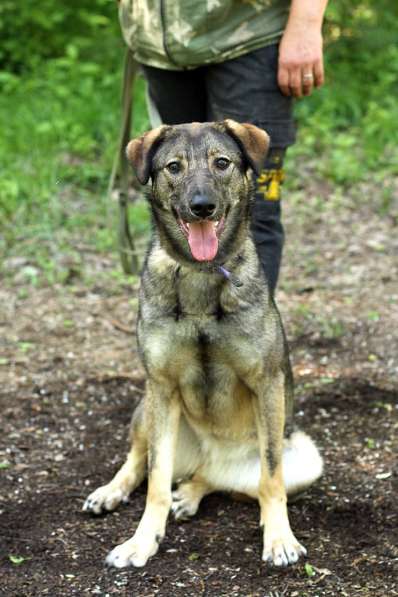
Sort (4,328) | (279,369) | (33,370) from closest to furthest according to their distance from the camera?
(279,369) < (33,370) < (4,328)

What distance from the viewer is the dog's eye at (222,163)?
11.5ft

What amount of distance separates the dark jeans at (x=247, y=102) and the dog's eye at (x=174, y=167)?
714 millimetres

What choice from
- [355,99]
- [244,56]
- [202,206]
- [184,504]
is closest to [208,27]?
[244,56]

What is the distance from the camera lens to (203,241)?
11.4ft

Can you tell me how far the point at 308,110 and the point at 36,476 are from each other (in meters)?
5.40

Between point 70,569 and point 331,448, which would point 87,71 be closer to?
point 331,448

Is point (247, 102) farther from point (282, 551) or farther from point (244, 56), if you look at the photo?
point (282, 551)

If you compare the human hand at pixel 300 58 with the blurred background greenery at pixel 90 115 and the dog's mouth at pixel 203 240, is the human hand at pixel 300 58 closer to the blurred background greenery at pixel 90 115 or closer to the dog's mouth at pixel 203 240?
the dog's mouth at pixel 203 240

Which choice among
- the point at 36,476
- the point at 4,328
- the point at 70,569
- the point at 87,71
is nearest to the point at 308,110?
the point at 87,71

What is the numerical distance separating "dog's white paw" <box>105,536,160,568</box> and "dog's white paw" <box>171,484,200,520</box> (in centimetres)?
31

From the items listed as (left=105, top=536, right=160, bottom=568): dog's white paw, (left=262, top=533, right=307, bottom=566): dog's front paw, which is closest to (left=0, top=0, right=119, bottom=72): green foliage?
(left=105, top=536, right=160, bottom=568): dog's white paw

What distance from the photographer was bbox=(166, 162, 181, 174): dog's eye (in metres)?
3.52

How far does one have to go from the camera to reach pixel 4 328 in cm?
600

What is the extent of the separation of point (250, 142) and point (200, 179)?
328 mm
